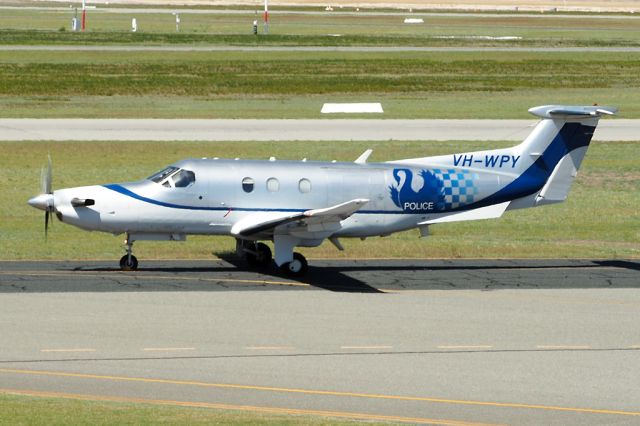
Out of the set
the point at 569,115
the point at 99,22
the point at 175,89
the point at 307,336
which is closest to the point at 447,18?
the point at 99,22

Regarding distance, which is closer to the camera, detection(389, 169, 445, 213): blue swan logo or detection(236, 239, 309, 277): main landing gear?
detection(389, 169, 445, 213): blue swan logo

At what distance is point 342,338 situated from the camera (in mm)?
22562

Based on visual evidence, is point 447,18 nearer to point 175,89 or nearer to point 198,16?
point 198,16

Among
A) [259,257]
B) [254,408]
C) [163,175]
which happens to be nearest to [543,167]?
[259,257]

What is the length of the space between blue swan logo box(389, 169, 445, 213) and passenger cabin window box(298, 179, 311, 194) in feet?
6.28

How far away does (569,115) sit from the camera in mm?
29656

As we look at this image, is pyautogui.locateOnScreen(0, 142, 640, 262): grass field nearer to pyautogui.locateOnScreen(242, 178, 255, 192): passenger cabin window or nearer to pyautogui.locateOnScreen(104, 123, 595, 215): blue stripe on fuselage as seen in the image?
pyautogui.locateOnScreen(104, 123, 595, 215): blue stripe on fuselage

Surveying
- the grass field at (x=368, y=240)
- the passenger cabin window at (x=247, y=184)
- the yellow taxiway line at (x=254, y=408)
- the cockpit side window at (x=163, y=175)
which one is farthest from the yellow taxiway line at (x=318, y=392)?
the grass field at (x=368, y=240)

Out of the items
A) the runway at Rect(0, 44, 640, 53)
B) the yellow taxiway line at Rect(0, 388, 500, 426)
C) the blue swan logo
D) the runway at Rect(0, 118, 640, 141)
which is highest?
the runway at Rect(0, 44, 640, 53)

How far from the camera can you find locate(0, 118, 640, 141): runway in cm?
5019

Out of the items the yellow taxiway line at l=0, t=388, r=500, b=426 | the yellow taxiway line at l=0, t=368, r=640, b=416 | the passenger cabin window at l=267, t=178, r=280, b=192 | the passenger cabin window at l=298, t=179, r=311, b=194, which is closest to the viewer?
the yellow taxiway line at l=0, t=388, r=500, b=426

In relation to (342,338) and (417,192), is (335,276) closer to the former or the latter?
(417,192)

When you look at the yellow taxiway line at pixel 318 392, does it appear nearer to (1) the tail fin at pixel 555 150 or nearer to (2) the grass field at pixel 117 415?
(2) the grass field at pixel 117 415

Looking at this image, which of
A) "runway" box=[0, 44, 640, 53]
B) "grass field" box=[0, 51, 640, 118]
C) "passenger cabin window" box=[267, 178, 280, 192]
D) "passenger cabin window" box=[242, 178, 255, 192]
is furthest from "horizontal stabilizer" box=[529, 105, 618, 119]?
"runway" box=[0, 44, 640, 53]
